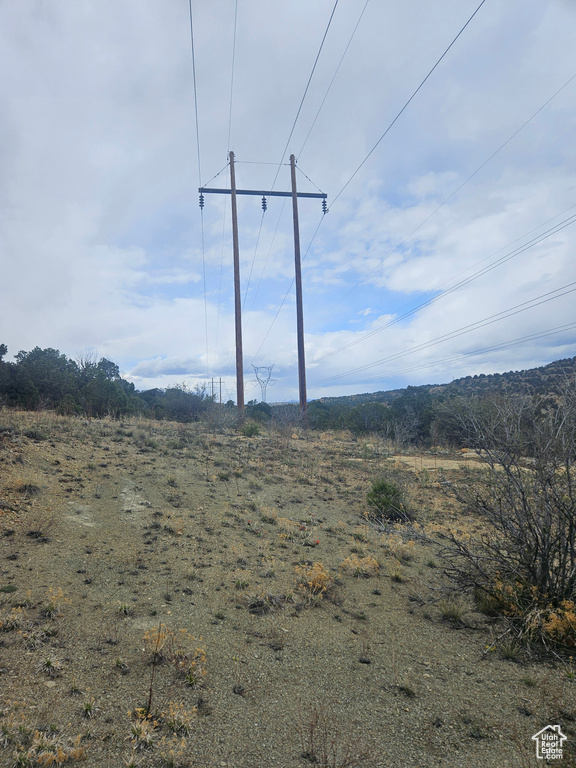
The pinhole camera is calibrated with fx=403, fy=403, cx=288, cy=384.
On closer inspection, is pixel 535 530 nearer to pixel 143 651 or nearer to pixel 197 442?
pixel 143 651

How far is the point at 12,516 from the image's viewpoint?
695 cm

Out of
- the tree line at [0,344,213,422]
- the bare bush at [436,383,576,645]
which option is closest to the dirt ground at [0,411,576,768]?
the bare bush at [436,383,576,645]

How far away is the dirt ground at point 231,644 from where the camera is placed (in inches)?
119

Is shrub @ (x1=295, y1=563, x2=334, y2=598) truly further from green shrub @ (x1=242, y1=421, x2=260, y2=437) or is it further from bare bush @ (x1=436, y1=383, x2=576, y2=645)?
green shrub @ (x1=242, y1=421, x2=260, y2=437)

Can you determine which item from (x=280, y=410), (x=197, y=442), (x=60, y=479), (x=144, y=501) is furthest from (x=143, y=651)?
(x=280, y=410)

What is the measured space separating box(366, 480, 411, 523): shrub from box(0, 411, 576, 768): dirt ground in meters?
0.75

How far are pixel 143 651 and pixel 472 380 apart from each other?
54245 millimetres

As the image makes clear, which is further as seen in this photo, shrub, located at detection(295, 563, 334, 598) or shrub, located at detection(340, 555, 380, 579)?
shrub, located at detection(340, 555, 380, 579)

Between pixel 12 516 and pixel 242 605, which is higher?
pixel 12 516

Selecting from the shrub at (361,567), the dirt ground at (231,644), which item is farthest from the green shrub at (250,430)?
the shrub at (361,567)

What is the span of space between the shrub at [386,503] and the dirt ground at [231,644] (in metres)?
0.75

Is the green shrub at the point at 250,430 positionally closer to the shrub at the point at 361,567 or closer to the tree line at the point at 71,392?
the tree line at the point at 71,392

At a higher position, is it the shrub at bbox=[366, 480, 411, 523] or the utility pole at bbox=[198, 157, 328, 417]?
the utility pole at bbox=[198, 157, 328, 417]

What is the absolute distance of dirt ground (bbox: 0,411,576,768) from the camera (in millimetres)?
3031
